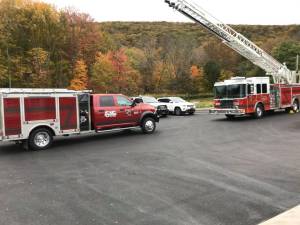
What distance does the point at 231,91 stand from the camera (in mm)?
24156

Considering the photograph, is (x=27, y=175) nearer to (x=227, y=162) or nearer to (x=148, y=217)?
(x=148, y=217)

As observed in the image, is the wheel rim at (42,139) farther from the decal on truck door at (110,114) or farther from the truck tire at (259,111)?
the truck tire at (259,111)

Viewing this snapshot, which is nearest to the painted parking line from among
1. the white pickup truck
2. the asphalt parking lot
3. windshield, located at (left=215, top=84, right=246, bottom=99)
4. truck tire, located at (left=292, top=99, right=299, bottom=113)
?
the asphalt parking lot

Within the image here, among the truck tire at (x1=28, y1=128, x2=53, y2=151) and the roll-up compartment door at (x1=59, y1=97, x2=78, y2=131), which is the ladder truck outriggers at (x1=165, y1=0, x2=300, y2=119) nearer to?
the roll-up compartment door at (x1=59, y1=97, x2=78, y2=131)

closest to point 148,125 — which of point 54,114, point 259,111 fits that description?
point 54,114

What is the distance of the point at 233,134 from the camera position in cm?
1675

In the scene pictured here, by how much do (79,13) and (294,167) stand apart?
54.9 m

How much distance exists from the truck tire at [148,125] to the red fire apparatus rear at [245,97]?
7.43 m

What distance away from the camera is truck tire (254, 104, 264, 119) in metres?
24.5

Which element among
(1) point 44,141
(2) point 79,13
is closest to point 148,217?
(1) point 44,141

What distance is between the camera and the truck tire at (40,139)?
1386 cm

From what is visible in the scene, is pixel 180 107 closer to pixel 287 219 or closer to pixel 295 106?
pixel 295 106

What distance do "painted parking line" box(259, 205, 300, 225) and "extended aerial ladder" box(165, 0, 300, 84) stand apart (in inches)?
809

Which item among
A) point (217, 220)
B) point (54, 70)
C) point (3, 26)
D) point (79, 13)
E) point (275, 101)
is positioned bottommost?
point (217, 220)
